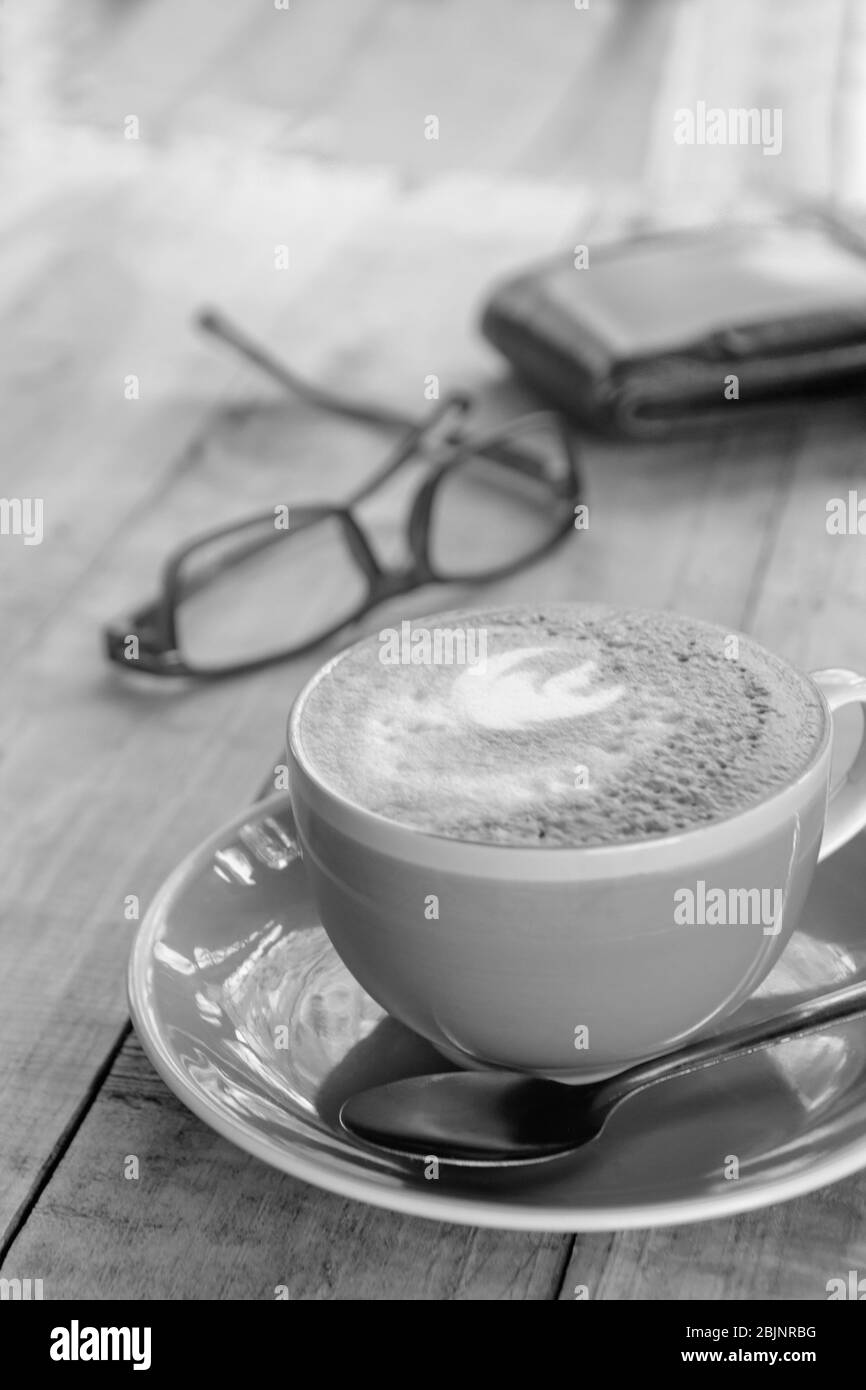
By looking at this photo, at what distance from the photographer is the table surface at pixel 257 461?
0.50 meters

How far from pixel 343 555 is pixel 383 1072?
22.2 inches

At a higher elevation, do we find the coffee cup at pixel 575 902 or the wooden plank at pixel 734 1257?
the coffee cup at pixel 575 902

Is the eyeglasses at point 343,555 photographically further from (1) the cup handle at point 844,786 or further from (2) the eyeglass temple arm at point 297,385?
(1) the cup handle at point 844,786

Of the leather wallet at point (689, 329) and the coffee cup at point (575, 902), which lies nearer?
the coffee cup at point (575, 902)

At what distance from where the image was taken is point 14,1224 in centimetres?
51

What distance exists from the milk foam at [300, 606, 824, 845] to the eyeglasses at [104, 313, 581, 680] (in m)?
0.36

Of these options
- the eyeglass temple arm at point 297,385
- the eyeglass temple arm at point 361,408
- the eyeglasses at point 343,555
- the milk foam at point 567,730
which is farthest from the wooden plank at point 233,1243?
the eyeglass temple arm at point 297,385

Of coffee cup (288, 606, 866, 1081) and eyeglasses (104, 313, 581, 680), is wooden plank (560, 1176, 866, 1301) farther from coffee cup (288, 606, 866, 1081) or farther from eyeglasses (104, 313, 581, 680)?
eyeglasses (104, 313, 581, 680)

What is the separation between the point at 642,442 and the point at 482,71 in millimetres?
1599

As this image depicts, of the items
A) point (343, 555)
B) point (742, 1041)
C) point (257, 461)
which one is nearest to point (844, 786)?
point (742, 1041)

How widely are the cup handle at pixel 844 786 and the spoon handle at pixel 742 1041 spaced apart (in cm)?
7

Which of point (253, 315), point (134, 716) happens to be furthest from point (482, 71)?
point (134, 716)

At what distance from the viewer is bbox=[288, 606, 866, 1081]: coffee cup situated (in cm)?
47
